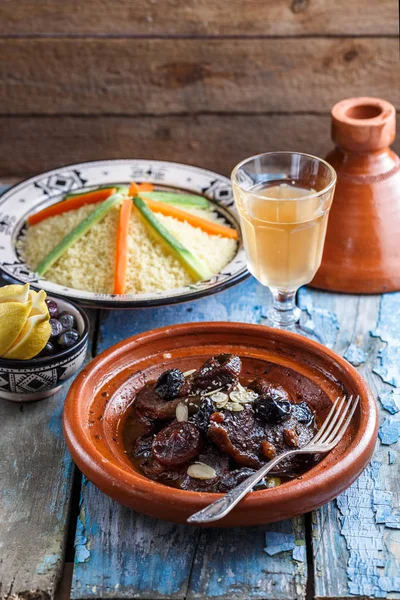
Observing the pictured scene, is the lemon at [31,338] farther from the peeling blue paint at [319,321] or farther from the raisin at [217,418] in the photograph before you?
the peeling blue paint at [319,321]

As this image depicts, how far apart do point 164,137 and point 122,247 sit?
41.7 inches

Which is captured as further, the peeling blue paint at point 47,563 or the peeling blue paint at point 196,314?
the peeling blue paint at point 196,314

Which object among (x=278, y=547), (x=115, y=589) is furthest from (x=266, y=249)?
(x=115, y=589)

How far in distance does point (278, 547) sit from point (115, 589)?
24 cm

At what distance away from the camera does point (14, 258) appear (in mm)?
1798

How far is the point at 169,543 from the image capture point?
1.14 meters

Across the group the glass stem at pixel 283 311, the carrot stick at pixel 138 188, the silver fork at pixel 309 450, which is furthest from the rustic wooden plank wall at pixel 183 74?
the silver fork at pixel 309 450

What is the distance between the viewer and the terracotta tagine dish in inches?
42.9

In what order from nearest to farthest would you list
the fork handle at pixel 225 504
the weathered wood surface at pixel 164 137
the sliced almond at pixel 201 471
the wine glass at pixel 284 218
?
the fork handle at pixel 225 504, the sliced almond at pixel 201 471, the wine glass at pixel 284 218, the weathered wood surface at pixel 164 137

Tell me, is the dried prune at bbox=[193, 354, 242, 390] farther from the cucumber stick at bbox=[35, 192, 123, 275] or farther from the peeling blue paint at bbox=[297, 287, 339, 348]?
the cucumber stick at bbox=[35, 192, 123, 275]

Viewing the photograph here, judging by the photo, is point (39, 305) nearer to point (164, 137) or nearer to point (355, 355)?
point (355, 355)

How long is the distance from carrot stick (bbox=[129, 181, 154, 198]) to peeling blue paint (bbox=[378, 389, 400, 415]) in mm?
817

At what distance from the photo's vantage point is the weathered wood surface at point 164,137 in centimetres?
269

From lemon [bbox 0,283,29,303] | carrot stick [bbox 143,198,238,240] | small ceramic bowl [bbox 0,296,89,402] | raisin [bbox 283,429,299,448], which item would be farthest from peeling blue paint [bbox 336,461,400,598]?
carrot stick [bbox 143,198,238,240]
